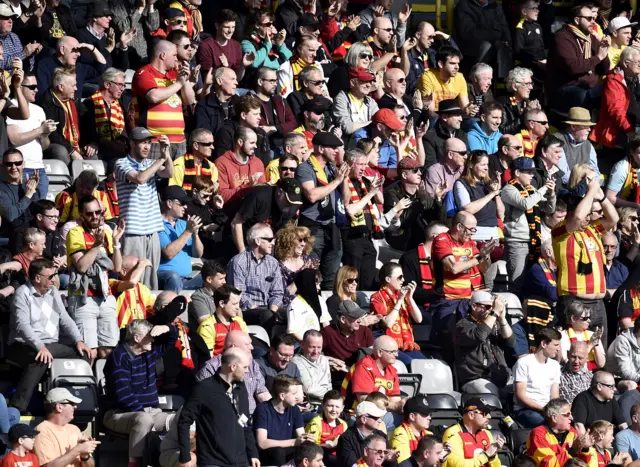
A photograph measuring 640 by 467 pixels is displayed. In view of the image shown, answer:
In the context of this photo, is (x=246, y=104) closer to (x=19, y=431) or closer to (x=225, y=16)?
(x=225, y=16)

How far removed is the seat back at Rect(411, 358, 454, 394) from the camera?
47.2 ft

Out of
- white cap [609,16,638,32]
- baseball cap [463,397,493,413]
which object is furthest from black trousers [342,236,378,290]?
white cap [609,16,638,32]

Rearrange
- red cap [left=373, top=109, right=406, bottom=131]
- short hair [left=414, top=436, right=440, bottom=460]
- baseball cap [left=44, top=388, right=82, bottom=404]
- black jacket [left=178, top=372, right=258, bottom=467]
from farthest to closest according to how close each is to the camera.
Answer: red cap [left=373, top=109, right=406, bottom=131], short hair [left=414, top=436, right=440, bottom=460], baseball cap [left=44, top=388, right=82, bottom=404], black jacket [left=178, top=372, right=258, bottom=467]

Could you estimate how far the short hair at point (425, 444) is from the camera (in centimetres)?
→ 1309

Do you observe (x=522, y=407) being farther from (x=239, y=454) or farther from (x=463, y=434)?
(x=239, y=454)

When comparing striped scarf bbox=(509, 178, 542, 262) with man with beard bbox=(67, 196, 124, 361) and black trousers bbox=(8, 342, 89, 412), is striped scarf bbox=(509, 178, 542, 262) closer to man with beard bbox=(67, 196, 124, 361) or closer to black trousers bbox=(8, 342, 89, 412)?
man with beard bbox=(67, 196, 124, 361)

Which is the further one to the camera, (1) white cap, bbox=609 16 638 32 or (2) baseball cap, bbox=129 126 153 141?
(1) white cap, bbox=609 16 638 32

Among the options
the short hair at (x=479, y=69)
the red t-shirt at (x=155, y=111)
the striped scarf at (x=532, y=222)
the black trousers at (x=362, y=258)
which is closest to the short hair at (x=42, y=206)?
the red t-shirt at (x=155, y=111)

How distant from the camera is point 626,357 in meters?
15.1

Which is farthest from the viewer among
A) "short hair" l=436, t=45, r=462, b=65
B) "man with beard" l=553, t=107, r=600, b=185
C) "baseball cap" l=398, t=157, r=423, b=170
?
"short hair" l=436, t=45, r=462, b=65

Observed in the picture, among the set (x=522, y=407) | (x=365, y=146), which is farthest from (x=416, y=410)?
(x=365, y=146)

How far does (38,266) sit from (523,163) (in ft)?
16.6

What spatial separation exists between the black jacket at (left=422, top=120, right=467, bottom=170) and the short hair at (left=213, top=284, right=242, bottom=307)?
12.3 ft

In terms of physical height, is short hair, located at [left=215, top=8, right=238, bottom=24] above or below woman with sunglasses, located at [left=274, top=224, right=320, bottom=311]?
above
